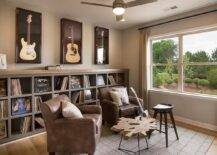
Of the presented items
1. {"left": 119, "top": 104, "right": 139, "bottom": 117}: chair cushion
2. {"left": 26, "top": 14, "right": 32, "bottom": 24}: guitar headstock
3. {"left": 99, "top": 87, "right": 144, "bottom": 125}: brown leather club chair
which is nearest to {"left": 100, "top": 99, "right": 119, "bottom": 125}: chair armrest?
{"left": 99, "top": 87, "right": 144, "bottom": 125}: brown leather club chair

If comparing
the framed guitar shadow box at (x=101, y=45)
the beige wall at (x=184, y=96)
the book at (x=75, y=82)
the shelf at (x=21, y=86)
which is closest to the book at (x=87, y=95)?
the book at (x=75, y=82)

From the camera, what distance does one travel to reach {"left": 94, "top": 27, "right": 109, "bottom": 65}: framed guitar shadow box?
4.74 m

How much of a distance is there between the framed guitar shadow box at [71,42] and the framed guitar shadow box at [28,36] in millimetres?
525

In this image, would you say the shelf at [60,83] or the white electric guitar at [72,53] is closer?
the shelf at [60,83]

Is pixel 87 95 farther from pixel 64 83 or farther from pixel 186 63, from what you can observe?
pixel 186 63

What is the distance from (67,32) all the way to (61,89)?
1262 millimetres

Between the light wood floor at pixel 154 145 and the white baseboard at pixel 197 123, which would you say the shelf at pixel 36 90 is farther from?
the white baseboard at pixel 197 123

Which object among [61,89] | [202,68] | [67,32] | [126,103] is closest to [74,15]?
[67,32]

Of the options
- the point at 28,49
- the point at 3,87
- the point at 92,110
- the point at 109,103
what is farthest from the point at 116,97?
the point at 3,87

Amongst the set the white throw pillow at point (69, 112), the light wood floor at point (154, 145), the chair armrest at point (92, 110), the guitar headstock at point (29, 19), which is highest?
the guitar headstock at point (29, 19)

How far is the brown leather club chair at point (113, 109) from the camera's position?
352 centimetres

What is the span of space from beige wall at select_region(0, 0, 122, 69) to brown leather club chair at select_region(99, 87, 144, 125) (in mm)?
997

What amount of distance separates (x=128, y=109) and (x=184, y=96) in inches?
54.4

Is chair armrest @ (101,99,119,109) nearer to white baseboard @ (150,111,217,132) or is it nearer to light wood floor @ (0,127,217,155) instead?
light wood floor @ (0,127,217,155)
